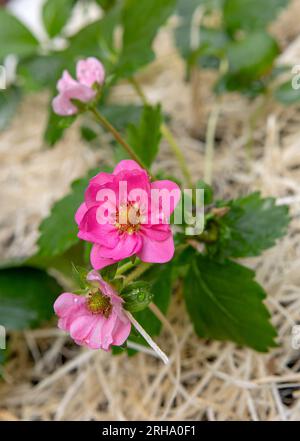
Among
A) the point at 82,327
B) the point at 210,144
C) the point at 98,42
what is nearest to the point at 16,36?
the point at 98,42

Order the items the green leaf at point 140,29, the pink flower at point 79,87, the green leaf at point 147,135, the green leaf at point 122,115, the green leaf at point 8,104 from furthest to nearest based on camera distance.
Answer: the green leaf at point 8,104 → the green leaf at point 122,115 → the green leaf at point 140,29 → the green leaf at point 147,135 → the pink flower at point 79,87

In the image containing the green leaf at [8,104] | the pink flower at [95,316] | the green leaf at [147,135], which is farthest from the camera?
the green leaf at [8,104]

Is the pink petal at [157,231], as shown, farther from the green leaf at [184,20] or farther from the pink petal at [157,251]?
the green leaf at [184,20]

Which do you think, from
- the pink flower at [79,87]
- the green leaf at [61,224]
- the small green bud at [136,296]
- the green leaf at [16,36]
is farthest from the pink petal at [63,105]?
the green leaf at [16,36]

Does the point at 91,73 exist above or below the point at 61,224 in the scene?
above

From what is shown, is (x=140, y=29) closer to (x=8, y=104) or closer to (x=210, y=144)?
(x=210, y=144)

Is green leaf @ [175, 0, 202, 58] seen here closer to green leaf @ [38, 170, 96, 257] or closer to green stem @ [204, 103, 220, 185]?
green stem @ [204, 103, 220, 185]

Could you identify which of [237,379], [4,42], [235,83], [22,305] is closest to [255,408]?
[237,379]
